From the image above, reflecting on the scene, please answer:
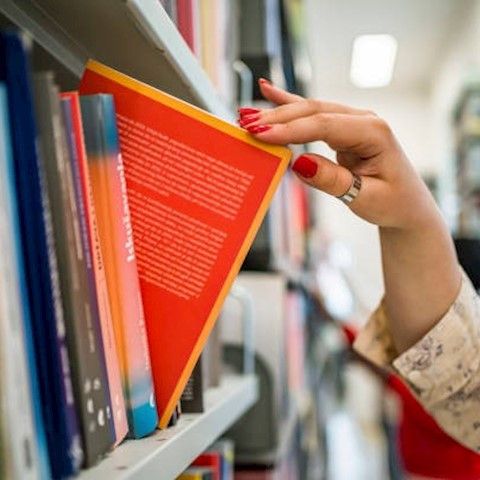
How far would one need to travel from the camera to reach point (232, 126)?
610mm

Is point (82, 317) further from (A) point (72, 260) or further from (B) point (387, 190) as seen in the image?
(B) point (387, 190)

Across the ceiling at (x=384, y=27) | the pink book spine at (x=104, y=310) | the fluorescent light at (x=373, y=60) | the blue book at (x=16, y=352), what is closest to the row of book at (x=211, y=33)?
the pink book spine at (x=104, y=310)

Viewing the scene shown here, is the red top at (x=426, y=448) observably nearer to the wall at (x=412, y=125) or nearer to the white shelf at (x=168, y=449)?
the white shelf at (x=168, y=449)

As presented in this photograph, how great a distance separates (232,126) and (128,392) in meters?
0.25

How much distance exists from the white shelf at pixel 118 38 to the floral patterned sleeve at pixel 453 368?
16.5 inches

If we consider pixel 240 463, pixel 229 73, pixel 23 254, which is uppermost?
pixel 229 73

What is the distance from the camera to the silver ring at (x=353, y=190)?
69 cm

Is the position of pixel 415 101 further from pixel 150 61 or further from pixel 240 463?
pixel 150 61

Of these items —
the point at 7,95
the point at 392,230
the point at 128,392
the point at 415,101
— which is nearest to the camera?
the point at 7,95

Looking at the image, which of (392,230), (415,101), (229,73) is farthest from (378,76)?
(392,230)

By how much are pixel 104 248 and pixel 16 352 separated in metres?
0.19

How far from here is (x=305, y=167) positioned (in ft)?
2.13

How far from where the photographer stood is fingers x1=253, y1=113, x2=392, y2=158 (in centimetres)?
61

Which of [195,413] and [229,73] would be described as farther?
[229,73]
